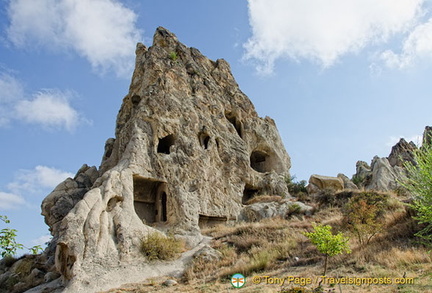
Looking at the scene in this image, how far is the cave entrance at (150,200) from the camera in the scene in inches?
640

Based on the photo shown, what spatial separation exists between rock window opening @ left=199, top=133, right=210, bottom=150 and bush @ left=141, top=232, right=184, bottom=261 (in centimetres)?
725

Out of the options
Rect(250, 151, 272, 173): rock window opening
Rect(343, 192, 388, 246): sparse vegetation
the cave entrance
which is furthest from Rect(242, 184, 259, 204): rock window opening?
Rect(343, 192, 388, 246): sparse vegetation

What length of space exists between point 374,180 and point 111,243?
21.6 metres

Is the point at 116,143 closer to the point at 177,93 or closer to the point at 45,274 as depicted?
the point at 177,93

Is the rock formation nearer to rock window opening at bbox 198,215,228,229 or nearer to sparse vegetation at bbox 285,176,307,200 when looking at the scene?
sparse vegetation at bbox 285,176,307,200

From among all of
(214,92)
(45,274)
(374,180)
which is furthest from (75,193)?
(374,180)

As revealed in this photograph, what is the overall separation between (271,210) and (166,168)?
621cm

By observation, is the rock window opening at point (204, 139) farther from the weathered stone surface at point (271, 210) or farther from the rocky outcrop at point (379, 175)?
the rocky outcrop at point (379, 175)

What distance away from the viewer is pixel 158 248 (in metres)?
12.0

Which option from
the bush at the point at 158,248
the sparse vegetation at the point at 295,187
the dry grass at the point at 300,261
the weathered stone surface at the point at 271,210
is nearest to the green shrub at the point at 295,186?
the sparse vegetation at the point at 295,187

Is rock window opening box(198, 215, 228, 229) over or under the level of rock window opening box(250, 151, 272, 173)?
under

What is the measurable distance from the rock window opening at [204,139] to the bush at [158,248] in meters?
7.25

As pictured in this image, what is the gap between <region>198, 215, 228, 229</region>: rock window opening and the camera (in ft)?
55.3

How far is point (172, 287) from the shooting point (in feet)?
31.7
